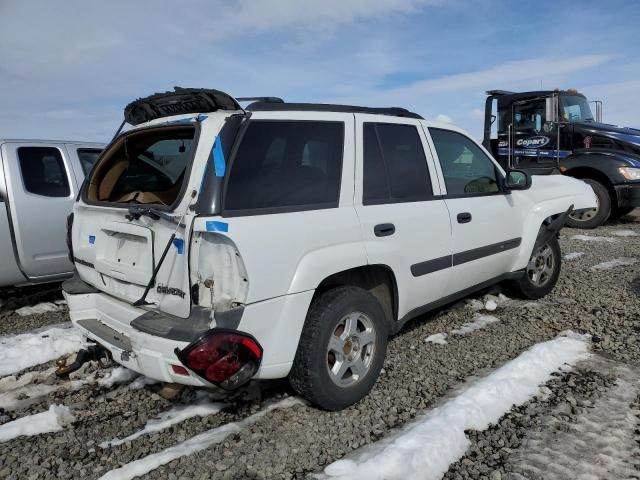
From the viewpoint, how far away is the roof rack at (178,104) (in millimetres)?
2777

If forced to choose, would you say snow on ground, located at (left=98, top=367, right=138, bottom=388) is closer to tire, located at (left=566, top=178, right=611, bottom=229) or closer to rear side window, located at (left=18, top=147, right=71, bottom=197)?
rear side window, located at (left=18, top=147, right=71, bottom=197)

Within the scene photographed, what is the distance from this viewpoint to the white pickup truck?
459 cm

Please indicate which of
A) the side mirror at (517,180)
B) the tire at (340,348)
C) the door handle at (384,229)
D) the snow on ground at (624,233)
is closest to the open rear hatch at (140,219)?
the tire at (340,348)

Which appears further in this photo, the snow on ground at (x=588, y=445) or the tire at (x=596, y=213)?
the tire at (x=596, y=213)

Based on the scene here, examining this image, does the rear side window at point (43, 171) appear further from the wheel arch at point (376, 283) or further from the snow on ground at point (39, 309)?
the wheel arch at point (376, 283)

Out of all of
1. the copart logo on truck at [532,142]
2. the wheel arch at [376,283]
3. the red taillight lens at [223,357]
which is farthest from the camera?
the copart logo on truck at [532,142]

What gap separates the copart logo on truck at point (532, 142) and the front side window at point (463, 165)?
6344 millimetres

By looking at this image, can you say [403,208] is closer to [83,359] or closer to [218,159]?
[218,159]

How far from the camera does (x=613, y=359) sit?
366cm

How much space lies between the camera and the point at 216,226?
2.32 m

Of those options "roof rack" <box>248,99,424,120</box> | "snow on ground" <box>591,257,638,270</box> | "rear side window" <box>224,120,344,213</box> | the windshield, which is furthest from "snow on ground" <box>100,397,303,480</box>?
the windshield

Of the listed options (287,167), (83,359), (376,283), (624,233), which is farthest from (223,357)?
(624,233)

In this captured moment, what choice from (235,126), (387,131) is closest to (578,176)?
(387,131)

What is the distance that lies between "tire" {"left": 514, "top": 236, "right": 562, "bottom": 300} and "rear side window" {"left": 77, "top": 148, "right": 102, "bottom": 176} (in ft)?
15.2
